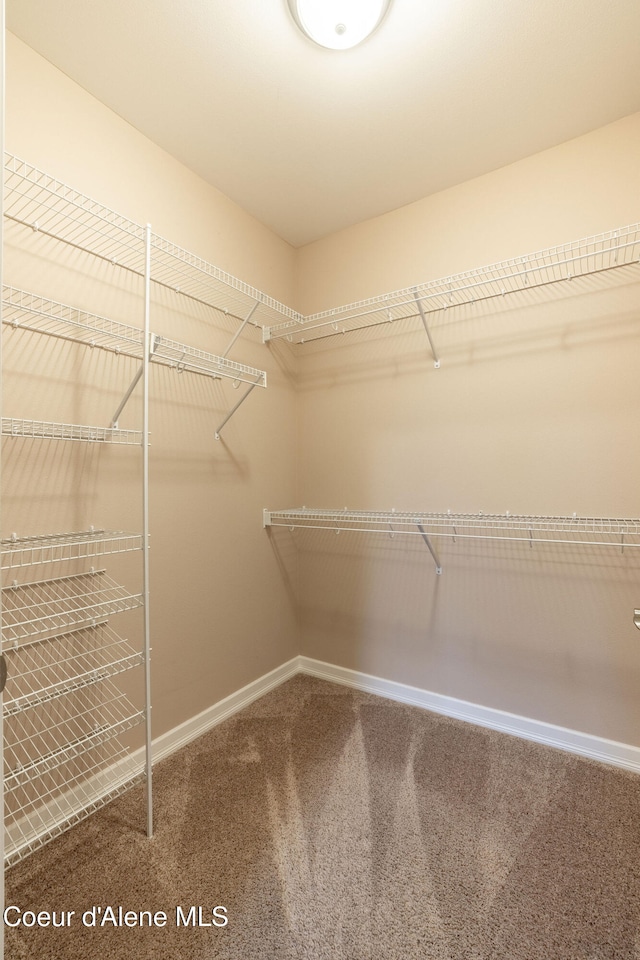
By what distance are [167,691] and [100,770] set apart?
0.35 metres

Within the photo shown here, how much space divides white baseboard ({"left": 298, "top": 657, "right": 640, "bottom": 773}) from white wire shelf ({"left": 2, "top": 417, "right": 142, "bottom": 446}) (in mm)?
1710

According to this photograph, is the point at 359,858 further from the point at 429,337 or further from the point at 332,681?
the point at 429,337

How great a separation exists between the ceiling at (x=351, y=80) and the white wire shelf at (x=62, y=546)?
1.62 meters

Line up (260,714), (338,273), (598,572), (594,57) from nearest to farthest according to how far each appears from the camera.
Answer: (594,57)
(598,572)
(260,714)
(338,273)

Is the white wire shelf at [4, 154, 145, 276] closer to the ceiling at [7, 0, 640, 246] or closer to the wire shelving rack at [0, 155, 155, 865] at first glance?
the wire shelving rack at [0, 155, 155, 865]

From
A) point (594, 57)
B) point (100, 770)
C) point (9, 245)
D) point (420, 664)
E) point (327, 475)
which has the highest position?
point (594, 57)

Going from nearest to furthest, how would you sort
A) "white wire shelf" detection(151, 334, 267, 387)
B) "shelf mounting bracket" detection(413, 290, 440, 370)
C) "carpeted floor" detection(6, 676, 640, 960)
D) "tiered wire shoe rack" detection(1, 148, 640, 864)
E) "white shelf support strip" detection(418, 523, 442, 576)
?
"carpeted floor" detection(6, 676, 640, 960) → "tiered wire shoe rack" detection(1, 148, 640, 864) → "white wire shelf" detection(151, 334, 267, 387) → "shelf mounting bracket" detection(413, 290, 440, 370) → "white shelf support strip" detection(418, 523, 442, 576)

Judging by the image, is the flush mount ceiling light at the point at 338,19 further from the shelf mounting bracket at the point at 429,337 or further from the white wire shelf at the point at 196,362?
the white wire shelf at the point at 196,362

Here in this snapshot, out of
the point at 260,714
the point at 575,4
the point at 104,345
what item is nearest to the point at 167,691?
the point at 260,714

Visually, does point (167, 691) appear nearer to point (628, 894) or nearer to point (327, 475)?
point (327, 475)

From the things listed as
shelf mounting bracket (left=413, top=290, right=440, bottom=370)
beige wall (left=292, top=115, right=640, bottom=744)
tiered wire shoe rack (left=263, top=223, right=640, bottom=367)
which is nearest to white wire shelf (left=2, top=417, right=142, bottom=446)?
tiered wire shoe rack (left=263, top=223, right=640, bottom=367)

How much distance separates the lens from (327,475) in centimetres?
259

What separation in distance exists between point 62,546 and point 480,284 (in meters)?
1.86

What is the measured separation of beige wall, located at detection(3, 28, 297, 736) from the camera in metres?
1.50
